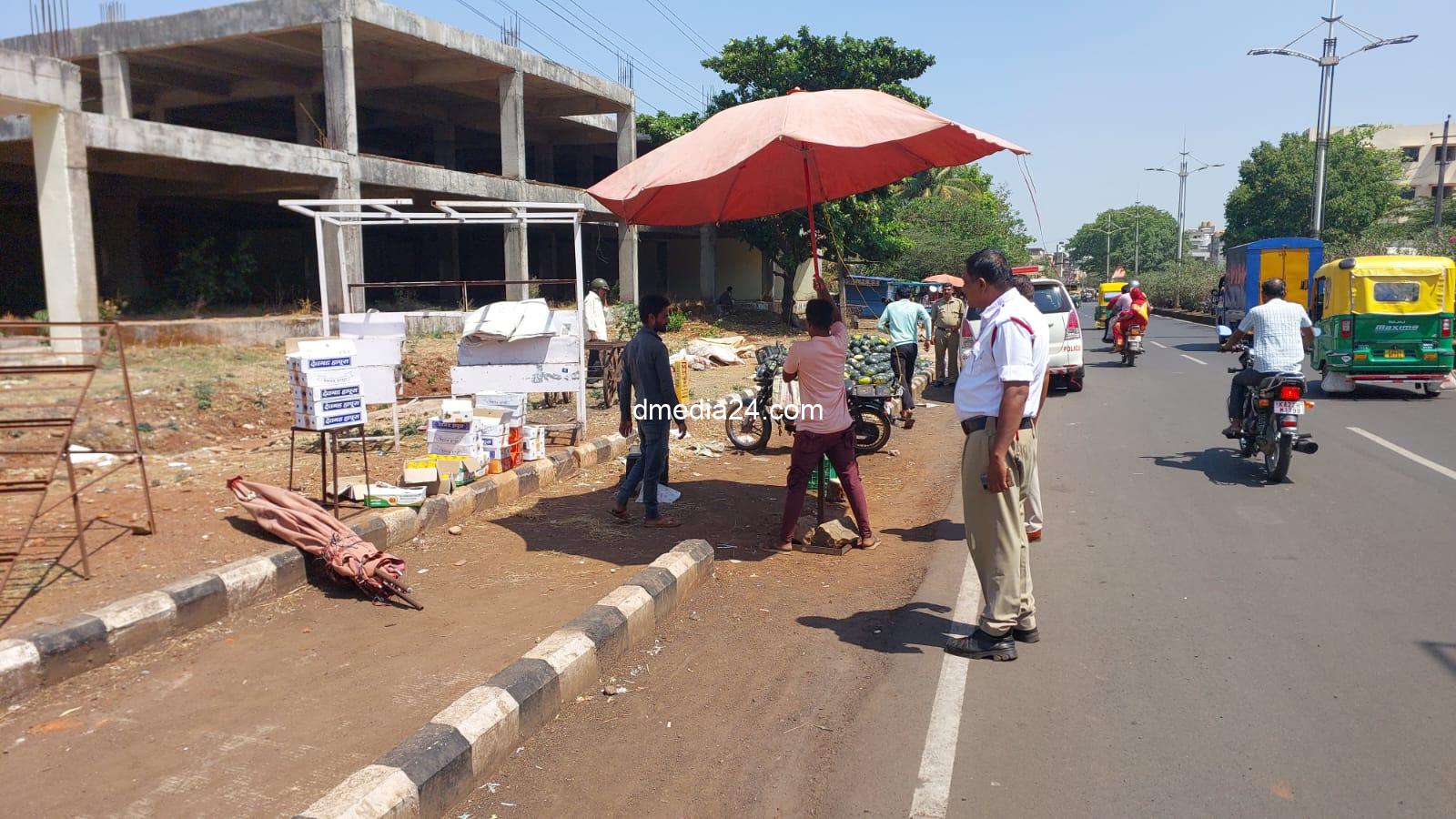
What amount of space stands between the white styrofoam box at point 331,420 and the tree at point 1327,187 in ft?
146

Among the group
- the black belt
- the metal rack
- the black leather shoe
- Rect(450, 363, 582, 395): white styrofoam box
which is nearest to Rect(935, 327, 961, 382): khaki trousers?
Rect(450, 363, 582, 395): white styrofoam box

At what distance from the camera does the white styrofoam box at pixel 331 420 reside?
6789 millimetres

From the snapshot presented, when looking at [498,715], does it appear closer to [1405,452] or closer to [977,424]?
[977,424]

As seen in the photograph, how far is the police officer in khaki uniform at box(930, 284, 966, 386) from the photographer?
14.5 metres

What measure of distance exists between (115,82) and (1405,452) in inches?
1050

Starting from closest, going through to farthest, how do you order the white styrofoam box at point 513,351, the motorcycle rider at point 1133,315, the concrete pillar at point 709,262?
the white styrofoam box at point 513,351, the motorcycle rider at point 1133,315, the concrete pillar at point 709,262

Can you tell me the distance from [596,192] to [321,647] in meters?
3.48

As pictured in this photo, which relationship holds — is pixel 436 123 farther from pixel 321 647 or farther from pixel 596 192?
pixel 321 647

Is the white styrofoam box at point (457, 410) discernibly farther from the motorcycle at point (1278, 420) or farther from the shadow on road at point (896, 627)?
the motorcycle at point (1278, 420)

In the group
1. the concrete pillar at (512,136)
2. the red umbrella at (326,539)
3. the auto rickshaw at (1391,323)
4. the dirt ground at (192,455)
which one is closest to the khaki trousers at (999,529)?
the red umbrella at (326,539)

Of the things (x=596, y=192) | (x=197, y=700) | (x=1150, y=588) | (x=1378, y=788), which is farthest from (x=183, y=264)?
(x=1378, y=788)

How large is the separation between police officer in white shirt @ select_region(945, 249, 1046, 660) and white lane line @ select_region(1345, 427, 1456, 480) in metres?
6.16

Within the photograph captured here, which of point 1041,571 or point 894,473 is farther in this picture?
point 894,473

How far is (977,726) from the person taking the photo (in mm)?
3889
